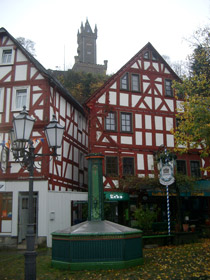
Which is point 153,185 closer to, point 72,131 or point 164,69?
point 72,131

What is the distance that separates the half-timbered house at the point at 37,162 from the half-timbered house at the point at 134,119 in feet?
7.77

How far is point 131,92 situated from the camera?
23.6 m

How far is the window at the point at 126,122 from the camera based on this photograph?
→ 2291 centimetres

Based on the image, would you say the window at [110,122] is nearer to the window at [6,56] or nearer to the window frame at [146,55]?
the window frame at [146,55]

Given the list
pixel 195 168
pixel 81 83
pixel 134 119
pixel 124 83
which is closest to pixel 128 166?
pixel 134 119

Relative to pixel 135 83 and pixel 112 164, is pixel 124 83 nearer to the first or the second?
pixel 135 83

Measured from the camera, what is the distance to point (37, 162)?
17516 mm

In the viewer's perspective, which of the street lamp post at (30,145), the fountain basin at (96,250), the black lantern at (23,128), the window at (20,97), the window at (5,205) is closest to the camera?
the street lamp post at (30,145)

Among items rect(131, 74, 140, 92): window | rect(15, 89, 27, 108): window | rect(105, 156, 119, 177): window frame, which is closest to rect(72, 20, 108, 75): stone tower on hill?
rect(131, 74, 140, 92): window

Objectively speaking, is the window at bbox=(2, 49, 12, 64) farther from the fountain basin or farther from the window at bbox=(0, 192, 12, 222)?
the fountain basin

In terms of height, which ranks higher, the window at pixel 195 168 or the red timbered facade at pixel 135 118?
the red timbered facade at pixel 135 118

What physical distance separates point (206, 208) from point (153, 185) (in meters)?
6.67

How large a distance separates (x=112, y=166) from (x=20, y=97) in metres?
7.28

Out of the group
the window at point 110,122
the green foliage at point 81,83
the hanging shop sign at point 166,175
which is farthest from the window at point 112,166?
the green foliage at point 81,83
